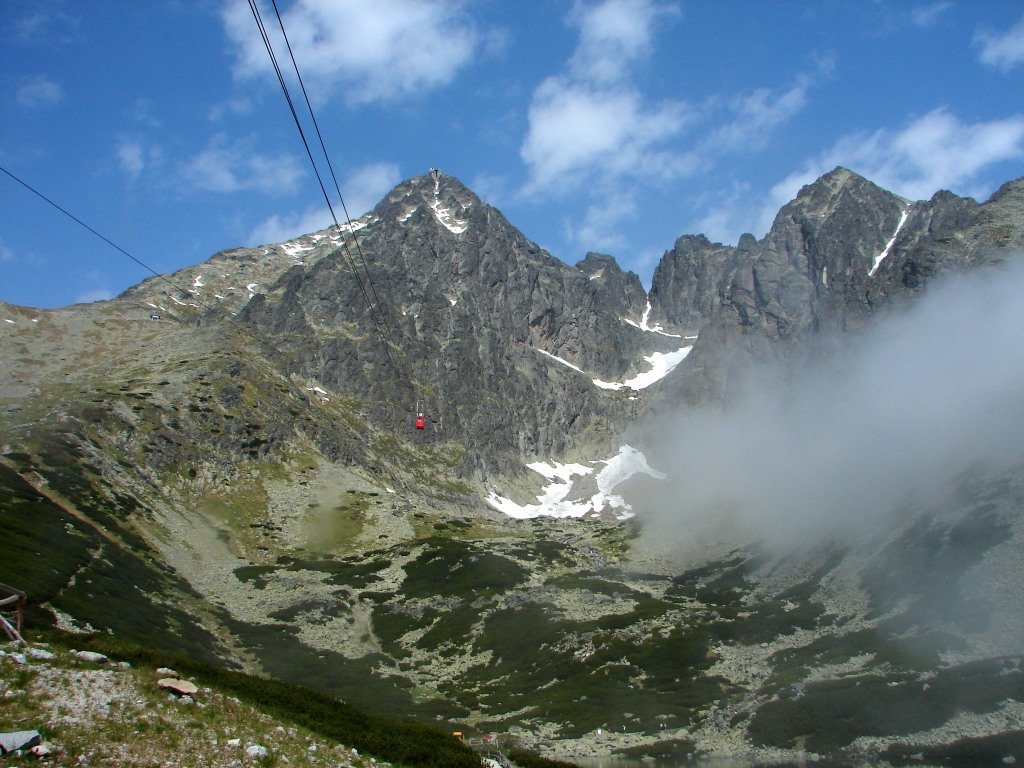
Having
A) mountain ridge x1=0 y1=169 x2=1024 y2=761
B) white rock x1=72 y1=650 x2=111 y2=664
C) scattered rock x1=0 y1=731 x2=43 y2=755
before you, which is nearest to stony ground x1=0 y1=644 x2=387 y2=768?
white rock x1=72 y1=650 x2=111 y2=664

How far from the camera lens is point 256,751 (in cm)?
2020

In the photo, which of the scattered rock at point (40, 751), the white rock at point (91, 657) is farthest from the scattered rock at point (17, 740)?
the white rock at point (91, 657)

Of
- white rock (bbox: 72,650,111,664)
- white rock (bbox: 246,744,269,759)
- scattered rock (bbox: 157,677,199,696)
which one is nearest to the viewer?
white rock (bbox: 246,744,269,759)

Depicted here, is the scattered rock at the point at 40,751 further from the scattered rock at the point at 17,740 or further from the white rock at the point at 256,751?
the white rock at the point at 256,751

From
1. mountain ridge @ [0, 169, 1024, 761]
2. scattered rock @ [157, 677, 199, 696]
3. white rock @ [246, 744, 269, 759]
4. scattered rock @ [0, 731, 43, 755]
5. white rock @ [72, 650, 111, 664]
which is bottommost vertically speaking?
white rock @ [246, 744, 269, 759]

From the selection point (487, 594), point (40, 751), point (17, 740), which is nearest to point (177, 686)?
point (40, 751)

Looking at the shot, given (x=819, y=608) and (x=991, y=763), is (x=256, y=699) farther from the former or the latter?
(x=819, y=608)

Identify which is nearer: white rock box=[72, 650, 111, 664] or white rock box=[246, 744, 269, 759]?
white rock box=[246, 744, 269, 759]

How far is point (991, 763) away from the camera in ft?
173

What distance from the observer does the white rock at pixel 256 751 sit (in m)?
20.1

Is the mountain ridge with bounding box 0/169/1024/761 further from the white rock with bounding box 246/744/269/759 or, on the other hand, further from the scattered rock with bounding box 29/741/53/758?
the scattered rock with bounding box 29/741/53/758

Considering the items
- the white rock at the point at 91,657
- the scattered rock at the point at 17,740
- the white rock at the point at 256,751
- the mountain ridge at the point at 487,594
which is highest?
the mountain ridge at the point at 487,594

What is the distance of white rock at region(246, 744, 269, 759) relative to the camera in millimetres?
20078

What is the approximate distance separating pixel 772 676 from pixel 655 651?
701 inches
